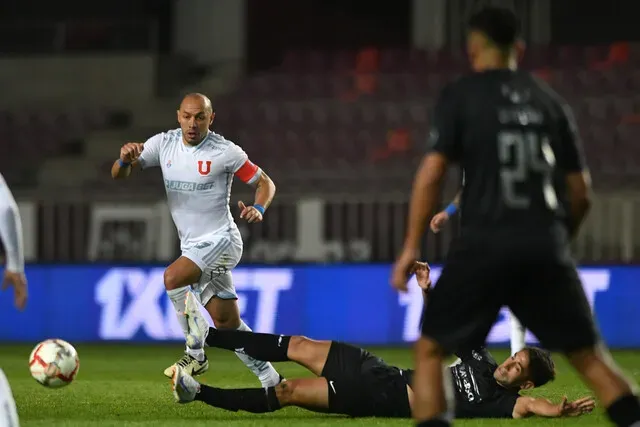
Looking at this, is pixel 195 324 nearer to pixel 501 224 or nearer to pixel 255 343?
pixel 255 343

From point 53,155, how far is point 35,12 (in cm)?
426

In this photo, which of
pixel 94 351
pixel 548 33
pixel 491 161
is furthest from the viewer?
pixel 548 33

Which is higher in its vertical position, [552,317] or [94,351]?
[552,317]

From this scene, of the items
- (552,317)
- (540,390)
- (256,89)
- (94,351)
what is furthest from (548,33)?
(552,317)

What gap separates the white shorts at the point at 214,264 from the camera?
8.12 meters

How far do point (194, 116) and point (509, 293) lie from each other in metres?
3.83

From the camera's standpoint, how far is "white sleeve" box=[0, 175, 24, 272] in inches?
194

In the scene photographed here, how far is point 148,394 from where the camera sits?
8602mm

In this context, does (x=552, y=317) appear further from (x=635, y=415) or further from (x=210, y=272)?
(x=210, y=272)

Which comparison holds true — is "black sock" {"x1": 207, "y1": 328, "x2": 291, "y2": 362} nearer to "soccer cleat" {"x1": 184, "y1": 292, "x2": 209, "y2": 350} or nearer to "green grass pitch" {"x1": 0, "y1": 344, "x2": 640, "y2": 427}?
"soccer cleat" {"x1": 184, "y1": 292, "x2": 209, "y2": 350}

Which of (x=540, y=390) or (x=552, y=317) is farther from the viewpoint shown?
(x=540, y=390)

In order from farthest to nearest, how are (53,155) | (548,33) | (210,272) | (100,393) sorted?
(548,33)
(53,155)
(100,393)
(210,272)

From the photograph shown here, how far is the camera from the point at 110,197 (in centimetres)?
1608

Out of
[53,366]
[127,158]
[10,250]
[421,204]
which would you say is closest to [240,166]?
[127,158]
